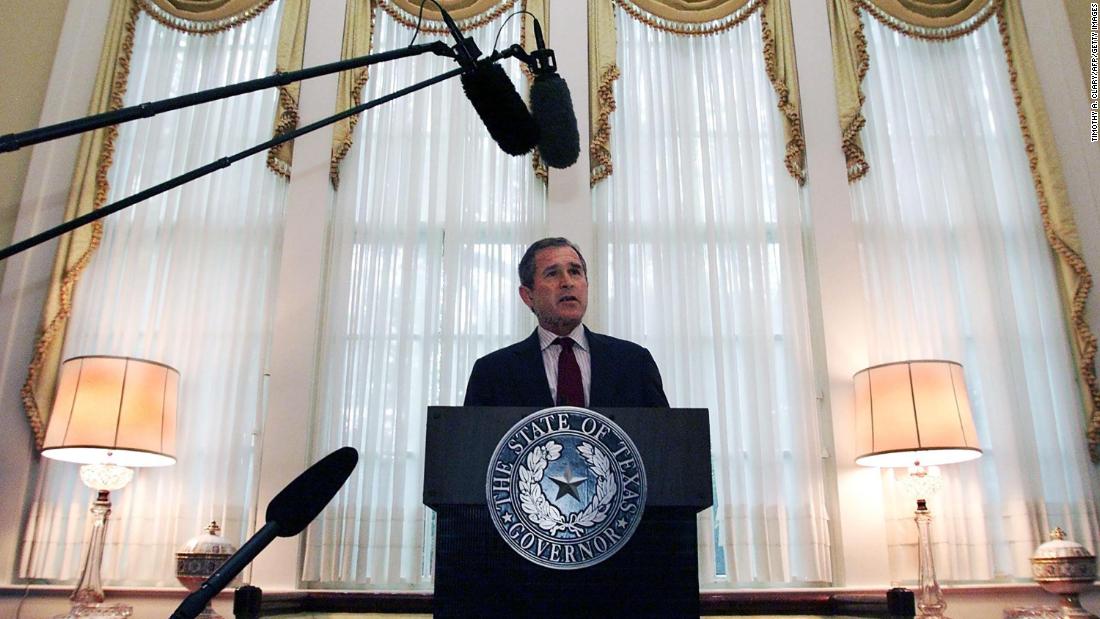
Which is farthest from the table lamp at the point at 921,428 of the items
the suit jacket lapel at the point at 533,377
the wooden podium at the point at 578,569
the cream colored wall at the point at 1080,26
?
the wooden podium at the point at 578,569

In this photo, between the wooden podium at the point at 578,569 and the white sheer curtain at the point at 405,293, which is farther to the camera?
the white sheer curtain at the point at 405,293

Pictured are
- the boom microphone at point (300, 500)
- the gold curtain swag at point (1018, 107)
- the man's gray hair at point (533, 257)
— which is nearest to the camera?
the boom microphone at point (300, 500)

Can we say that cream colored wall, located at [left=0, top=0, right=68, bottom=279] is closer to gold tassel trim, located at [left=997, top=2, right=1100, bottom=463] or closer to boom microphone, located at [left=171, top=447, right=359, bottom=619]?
boom microphone, located at [left=171, top=447, right=359, bottom=619]

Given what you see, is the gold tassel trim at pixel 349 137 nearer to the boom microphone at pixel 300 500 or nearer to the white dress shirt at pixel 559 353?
the white dress shirt at pixel 559 353

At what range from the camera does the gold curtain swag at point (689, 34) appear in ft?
12.6

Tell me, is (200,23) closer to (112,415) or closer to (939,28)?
(112,415)

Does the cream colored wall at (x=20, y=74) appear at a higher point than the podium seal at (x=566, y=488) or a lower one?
higher

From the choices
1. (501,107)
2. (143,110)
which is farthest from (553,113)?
(143,110)

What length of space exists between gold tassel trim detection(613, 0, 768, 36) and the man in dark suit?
2043 millimetres

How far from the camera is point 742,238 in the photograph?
377 cm

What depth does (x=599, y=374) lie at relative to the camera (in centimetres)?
212

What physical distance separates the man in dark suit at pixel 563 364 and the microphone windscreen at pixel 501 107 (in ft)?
1.76

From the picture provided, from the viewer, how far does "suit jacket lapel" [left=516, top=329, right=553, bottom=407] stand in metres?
2.04

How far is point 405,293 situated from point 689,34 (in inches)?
74.1
